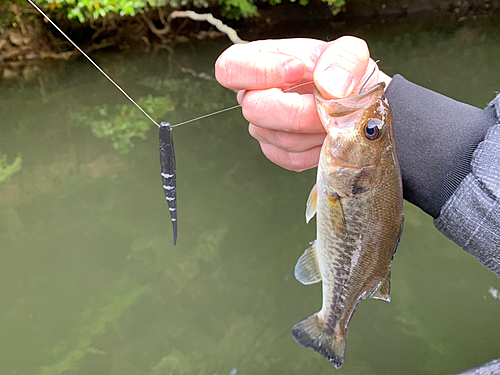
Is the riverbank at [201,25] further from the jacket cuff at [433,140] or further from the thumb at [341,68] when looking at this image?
the jacket cuff at [433,140]

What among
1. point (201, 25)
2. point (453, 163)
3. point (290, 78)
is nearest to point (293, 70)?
point (290, 78)

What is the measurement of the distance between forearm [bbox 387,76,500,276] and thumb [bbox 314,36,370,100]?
0.84 ft

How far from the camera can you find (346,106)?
3.71 ft

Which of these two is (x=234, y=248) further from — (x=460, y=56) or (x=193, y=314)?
(x=460, y=56)

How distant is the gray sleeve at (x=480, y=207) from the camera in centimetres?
114

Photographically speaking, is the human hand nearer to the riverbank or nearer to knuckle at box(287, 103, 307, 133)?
knuckle at box(287, 103, 307, 133)

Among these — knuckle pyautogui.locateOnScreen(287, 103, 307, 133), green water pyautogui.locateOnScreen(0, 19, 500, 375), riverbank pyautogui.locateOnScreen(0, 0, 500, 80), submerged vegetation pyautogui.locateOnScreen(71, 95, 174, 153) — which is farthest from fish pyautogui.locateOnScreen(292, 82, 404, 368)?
riverbank pyautogui.locateOnScreen(0, 0, 500, 80)

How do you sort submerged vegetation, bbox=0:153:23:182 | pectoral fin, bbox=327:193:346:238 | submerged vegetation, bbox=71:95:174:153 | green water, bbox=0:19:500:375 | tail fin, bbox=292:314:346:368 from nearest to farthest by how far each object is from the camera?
pectoral fin, bbox=327:193:346:238, tail fin, bbox=292:314:346:368, green water, bbox=0:19:500:375, submerged vegetation, bbox=0:153:23:182, submerged vegetation, bbox=71:95:174:153

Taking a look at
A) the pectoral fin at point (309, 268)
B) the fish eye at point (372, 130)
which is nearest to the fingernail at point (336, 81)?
the fish eye at point (372, 130)

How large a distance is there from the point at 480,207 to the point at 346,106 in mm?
512

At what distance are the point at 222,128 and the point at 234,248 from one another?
77.9 inches

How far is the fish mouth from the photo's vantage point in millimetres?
1126

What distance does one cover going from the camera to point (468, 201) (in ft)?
3.93

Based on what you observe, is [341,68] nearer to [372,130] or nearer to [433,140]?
[372,130]
